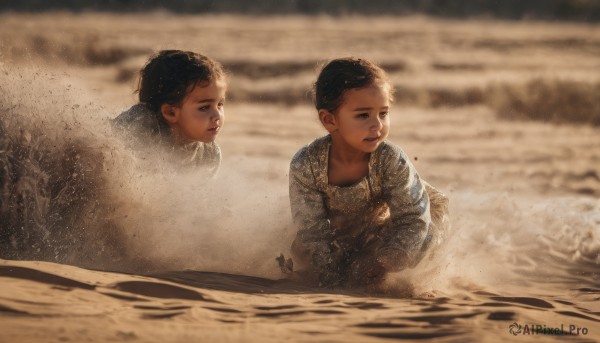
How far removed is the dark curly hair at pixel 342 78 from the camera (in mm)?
5105

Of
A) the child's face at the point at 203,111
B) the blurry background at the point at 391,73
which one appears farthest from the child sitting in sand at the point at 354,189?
the child's face at the point at 203,111

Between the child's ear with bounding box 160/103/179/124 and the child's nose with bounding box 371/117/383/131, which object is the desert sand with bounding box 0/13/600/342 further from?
the child's nose with bounding box 371/117/383/131

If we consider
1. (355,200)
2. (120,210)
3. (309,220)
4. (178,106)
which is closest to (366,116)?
(355,200)

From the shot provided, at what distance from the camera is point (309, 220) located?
529cm

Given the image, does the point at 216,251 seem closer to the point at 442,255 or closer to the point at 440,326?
the point at 442,255

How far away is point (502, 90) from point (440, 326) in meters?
13.8

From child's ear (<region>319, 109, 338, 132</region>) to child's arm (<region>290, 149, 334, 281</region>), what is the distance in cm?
21

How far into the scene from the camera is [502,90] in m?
Result: 17.4

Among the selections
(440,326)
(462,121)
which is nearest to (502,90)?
(462,121)

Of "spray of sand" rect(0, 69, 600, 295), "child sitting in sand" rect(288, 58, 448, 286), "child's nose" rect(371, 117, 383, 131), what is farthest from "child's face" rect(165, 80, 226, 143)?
"child's nose" rect(371, 117, 383, 131)

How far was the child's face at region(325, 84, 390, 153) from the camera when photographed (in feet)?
16.7

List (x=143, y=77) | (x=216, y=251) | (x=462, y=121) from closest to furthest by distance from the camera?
(x=216, y=251), (x=143, y=77), (x=462, y=121)

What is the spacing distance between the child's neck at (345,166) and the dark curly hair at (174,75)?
1.07 metres

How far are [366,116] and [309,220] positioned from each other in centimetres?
71
